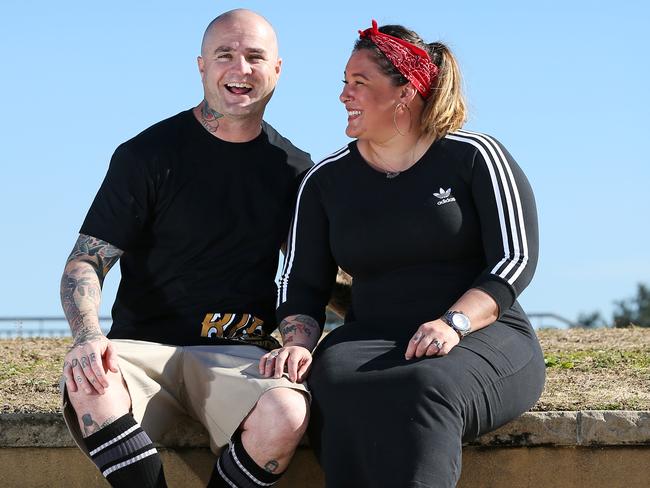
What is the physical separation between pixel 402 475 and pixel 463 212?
110cm

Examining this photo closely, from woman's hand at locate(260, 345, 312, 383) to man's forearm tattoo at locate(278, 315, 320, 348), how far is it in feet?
0.65

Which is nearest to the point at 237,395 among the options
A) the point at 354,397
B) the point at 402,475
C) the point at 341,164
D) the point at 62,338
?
the point at 354,397

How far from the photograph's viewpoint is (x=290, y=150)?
5031 mm

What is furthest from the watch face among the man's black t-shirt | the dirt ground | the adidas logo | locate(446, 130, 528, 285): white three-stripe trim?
the man's black t-shirt

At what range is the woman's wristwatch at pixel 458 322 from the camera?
4051 millimetres

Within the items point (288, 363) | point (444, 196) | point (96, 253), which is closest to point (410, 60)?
point (444, 196)

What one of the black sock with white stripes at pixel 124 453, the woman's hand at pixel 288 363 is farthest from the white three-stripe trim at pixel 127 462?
the woman's hand at pixel 288 363

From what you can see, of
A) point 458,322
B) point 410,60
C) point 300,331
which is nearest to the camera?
point 458,322

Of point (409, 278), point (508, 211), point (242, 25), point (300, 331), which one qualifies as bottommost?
Result: point (300, 331)

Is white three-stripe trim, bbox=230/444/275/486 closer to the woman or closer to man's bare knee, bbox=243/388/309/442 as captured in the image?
man's bare knee, bbox=243/388/309/442

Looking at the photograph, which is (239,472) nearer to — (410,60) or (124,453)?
(124,453)

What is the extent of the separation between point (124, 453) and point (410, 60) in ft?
6.13

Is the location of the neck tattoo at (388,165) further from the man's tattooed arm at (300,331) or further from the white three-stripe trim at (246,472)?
the white three-stripe trim at (246,472)

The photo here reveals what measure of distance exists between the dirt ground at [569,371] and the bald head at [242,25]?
172 cm
